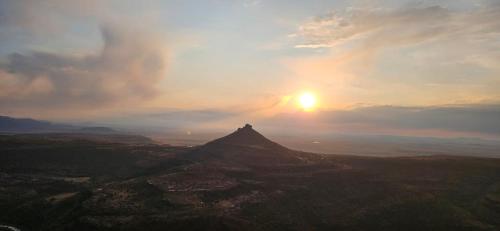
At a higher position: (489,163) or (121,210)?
(489,163)

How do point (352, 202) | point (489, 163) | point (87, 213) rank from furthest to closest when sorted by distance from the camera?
1. point (489, 163)
2. point (352, 202)
3. point (87, 213)

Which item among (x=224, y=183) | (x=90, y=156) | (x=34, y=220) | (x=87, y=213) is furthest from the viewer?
(x=90, y=156)

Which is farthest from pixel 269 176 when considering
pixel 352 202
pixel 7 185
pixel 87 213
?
pixel 7 185

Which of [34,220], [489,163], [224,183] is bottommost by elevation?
[34,220]

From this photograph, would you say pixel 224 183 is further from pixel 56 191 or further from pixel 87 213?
pixel 56 191

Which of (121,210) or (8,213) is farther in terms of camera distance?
(8,213)

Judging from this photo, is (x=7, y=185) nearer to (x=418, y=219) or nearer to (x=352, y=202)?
(x=352, y=202)

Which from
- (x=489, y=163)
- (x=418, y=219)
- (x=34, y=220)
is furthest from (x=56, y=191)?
(x=489, y=163)
